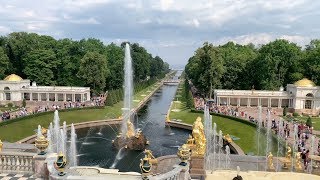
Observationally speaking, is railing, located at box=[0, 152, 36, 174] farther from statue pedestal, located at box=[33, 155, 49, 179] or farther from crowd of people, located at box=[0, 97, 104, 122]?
crowd of people, located at box=[0, 97, 104, 122]

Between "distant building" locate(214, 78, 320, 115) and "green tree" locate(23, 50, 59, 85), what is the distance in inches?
1469

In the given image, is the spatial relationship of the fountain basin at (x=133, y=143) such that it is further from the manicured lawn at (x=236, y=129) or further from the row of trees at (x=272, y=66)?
the row of trees at (x=272, y=66)

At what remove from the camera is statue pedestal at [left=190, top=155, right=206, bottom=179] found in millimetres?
20875

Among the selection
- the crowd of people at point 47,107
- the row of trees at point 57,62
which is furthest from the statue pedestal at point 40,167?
the row of trees at point 57,62

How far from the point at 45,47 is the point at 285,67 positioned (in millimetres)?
55457

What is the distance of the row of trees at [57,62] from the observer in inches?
3031

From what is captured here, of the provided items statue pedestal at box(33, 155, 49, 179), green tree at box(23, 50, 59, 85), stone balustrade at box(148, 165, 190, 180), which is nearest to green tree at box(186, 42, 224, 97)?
green tree at box(23, 50, 59, 85)

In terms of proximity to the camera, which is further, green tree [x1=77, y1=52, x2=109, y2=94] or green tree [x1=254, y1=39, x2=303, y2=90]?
green tree [x1=77, y1=52, x2=109, y2=94]

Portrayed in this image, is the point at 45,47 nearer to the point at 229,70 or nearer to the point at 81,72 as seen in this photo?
the point at 81,72

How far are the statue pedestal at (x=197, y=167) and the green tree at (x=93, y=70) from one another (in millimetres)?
57093

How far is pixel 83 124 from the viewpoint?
2004 inches

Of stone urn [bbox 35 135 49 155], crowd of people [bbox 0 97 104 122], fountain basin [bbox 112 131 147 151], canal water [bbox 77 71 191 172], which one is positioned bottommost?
canal water [bbox 77 71 191 172]

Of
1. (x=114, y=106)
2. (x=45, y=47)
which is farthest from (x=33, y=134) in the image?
(x=45, y=47)

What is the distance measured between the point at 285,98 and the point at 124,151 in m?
41.8
